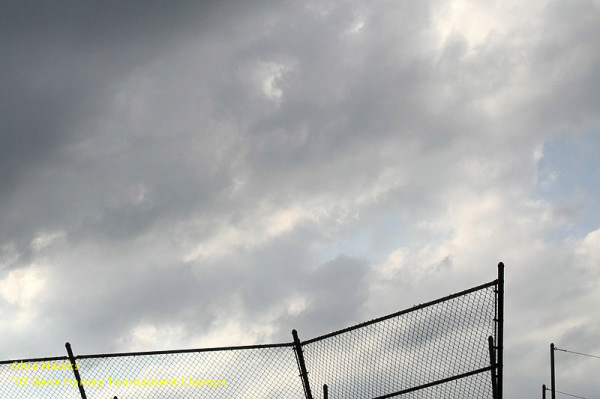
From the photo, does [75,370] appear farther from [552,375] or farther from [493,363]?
[552,375]

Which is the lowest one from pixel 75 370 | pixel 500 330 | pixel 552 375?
pixel 75 370

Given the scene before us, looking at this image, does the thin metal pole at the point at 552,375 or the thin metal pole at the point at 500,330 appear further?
the thin metal pole at the point at 552,375

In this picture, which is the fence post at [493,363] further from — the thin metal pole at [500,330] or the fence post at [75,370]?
the fence post at [75,370]

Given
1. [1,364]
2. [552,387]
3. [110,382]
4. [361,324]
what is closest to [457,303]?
[361,324]

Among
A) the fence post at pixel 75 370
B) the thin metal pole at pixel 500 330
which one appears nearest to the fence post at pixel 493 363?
the thin metal pole at pixel 500 330

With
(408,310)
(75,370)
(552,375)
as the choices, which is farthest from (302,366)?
(552,375)

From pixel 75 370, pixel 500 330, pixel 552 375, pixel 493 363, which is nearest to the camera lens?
pixel 500 330

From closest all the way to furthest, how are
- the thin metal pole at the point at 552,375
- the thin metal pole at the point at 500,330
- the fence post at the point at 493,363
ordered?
the thin metal pole at the point at 500,330
the fence post at the point at 493,363
the thin metal pole at the point at 552,375

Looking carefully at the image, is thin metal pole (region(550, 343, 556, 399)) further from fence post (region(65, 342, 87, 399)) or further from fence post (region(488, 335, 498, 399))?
fence post (region(65, 342, 87, 399))

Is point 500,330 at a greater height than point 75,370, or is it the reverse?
point 500,330

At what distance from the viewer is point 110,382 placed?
903 cm

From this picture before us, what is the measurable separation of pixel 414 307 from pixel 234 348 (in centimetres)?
268

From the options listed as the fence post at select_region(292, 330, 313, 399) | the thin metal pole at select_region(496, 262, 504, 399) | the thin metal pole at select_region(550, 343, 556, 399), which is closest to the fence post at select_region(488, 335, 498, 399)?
the thin metal pole at select_region(496, 262, 504, 399)

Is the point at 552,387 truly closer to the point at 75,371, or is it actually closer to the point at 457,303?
the point at 457,303
